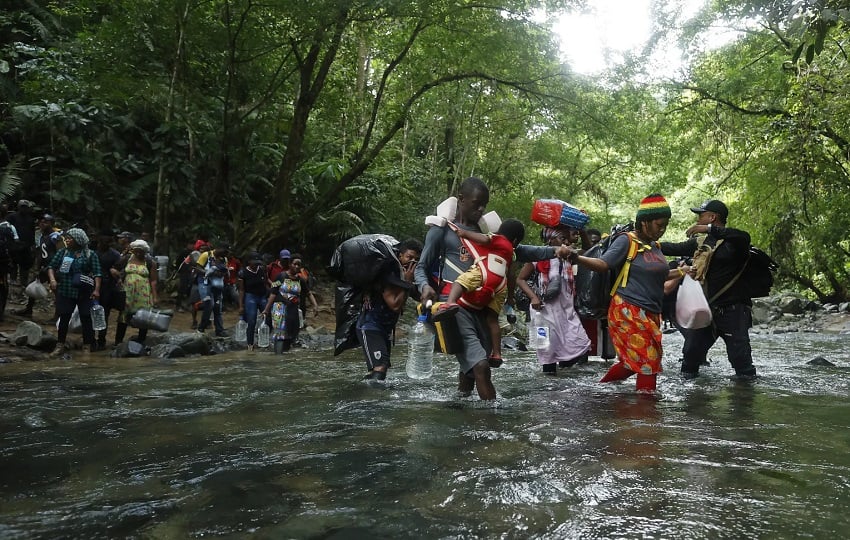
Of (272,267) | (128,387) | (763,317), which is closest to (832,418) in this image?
(128,387)

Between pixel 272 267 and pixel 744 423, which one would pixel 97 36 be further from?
pixel 744 423

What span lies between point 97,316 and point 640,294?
28.8 feet

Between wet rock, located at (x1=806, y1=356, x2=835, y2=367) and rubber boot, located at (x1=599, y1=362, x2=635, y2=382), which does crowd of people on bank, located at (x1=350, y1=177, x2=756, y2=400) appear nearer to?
rubber boot, located at (x1=599, y1=362, x2=635, y2=382)

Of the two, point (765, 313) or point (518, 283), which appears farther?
point (765, 313)

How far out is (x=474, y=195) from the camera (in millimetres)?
5426

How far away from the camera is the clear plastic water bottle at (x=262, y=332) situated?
1255 cm

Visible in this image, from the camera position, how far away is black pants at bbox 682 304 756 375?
272 inches

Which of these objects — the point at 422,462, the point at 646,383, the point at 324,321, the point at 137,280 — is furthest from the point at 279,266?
the point at 422,462

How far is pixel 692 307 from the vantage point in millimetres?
6434

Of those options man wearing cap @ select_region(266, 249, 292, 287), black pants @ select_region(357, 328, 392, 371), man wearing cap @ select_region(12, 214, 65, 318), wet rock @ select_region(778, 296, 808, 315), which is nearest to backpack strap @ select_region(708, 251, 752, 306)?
black pants @ select_region(357, 328, 392, 371)

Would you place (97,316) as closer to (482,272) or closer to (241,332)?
(241,332)

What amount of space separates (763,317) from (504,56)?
515 inches

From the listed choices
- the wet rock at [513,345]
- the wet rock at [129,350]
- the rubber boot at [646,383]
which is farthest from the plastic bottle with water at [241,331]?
the rubber boot at [646,383]

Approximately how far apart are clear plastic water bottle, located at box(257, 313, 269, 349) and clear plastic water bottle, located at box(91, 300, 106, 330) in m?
2.66
